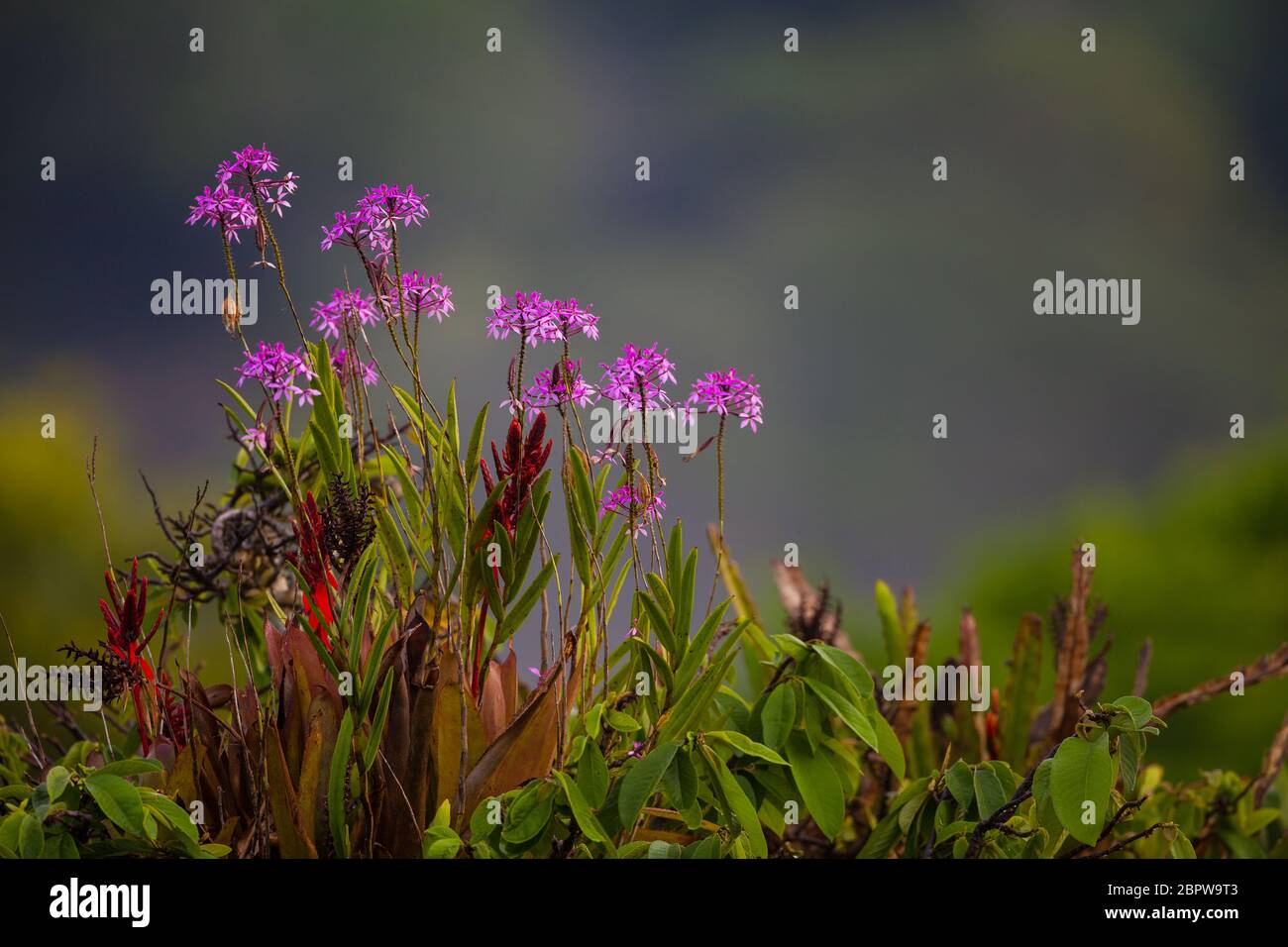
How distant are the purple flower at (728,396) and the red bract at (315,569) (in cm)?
47

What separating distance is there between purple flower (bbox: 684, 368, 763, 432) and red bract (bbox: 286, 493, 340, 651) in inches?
18.5

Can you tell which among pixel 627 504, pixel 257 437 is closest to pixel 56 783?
pixel 257 437

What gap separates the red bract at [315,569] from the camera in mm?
1386

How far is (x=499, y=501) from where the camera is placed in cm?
137

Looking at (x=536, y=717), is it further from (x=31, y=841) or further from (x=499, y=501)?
(x=31, y=841)

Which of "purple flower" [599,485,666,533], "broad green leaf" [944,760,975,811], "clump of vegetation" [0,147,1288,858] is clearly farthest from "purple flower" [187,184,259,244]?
"broad green leaf" [944,760,975,811]

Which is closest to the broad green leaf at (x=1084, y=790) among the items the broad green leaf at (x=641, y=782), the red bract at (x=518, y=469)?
the broad green leaf at (x=641, y=782)

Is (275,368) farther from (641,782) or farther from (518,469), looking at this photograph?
(641,782)

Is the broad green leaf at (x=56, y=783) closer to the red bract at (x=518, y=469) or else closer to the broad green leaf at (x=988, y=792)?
the red bract at (x=518, y=469)

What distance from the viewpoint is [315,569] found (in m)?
1.46

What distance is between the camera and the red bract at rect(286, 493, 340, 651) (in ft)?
4.55

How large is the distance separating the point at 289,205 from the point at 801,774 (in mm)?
917
